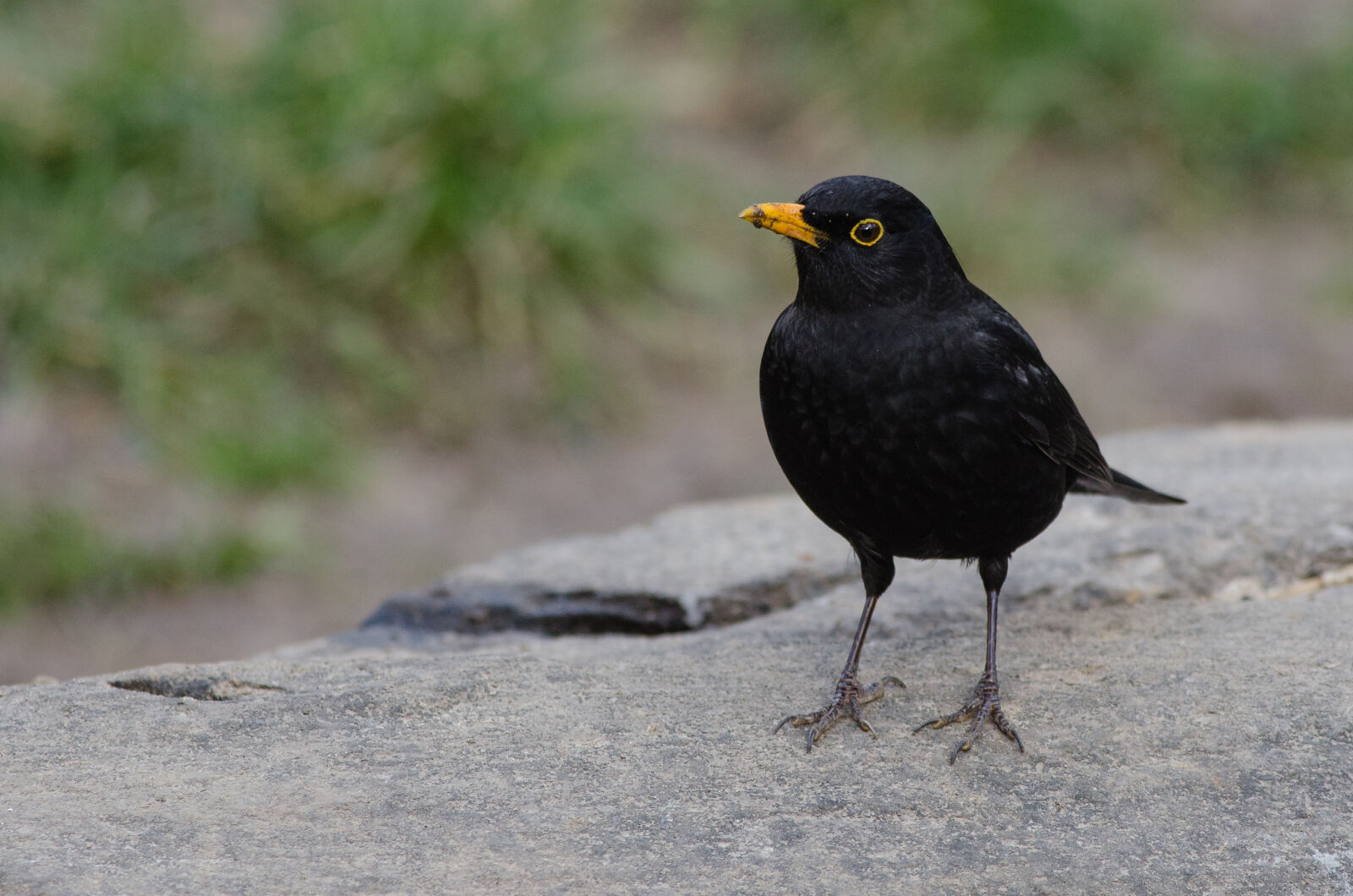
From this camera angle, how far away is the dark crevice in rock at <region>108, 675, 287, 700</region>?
321 cm

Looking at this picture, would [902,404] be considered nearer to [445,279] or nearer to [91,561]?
[91,561]

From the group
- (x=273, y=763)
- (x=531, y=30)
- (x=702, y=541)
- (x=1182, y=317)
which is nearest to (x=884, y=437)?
(x=273, y=763)

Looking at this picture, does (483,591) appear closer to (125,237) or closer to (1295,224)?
(125,237)

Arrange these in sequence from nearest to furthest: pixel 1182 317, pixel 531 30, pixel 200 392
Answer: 1. pixel 200 392
2. pixel 531 30
3. pixel 1182 317

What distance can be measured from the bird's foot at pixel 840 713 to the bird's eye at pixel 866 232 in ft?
3.10

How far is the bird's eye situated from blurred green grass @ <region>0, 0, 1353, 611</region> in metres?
3.51

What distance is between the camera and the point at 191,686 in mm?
3227

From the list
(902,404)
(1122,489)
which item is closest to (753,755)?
(902,404)

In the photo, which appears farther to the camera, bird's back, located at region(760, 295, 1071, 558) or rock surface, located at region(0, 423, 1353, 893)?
bird's back, located at region(760, 295, 1071, 558)

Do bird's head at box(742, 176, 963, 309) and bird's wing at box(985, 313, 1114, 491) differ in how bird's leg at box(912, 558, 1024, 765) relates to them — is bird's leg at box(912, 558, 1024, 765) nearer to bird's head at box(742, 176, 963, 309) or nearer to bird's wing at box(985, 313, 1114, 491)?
bird's wing at box(985, 313, 1114, 491)

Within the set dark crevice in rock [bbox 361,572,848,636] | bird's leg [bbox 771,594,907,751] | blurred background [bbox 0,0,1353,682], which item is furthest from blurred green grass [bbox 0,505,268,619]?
bird's leg [bbox 771,594,907,751]

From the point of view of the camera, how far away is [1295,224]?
8.94m

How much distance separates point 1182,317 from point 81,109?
569 cm

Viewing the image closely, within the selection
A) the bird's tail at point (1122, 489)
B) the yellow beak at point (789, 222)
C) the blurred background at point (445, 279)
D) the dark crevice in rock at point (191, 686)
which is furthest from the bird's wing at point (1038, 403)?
the blurred background at point (445, 279)
